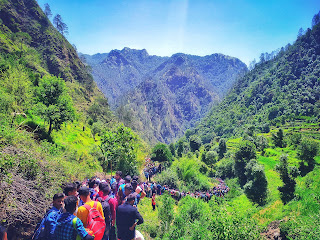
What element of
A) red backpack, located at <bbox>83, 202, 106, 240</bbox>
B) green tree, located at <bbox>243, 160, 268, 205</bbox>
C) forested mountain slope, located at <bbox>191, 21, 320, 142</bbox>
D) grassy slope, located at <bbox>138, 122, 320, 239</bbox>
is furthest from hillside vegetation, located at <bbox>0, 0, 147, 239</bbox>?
forested mountain slope, located at <bbox>191, 21, 320, 142</bbox>

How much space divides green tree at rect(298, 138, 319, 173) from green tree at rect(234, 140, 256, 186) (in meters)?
8.54

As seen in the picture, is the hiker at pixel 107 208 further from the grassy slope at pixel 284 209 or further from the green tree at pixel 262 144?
the green tree at pixel 262 144

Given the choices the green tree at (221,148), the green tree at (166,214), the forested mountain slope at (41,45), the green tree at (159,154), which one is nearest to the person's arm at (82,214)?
the green tree at (166,214)

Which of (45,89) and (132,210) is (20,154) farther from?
(45,89)

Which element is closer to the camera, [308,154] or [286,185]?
[286,185]

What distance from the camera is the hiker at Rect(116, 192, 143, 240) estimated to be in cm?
494

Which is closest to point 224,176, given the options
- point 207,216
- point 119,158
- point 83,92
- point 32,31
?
point 119,158

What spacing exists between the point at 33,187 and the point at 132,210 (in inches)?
163

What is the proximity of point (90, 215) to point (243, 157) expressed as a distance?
3174 centimetres

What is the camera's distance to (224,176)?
36.1 m

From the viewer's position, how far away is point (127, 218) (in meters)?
4.96

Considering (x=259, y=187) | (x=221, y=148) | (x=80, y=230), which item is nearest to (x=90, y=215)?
(x=80, y=230)

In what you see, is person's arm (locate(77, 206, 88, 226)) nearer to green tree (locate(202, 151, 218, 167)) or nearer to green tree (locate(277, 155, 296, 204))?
green tree (locate(277, 155, 296, 204))

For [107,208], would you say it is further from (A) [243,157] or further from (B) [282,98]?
(B) [282,98]
